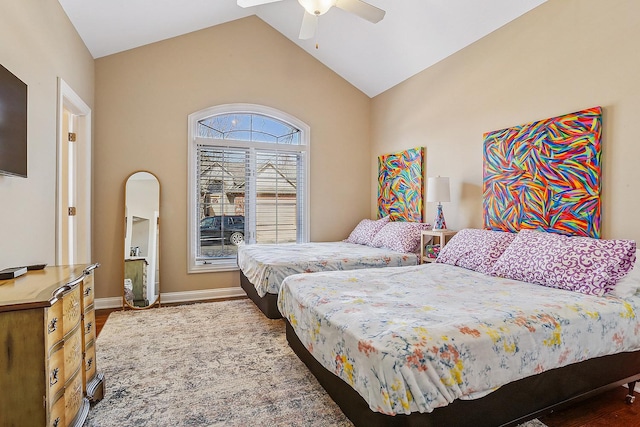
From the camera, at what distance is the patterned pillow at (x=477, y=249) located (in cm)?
285

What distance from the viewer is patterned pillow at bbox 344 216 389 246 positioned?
15.0ft

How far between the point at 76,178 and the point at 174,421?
291cm

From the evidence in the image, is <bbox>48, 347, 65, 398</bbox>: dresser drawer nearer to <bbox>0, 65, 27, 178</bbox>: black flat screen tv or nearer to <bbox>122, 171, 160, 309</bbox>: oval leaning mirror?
<bbox>0, 65, 27, 178</bbox>: black flat screen tv

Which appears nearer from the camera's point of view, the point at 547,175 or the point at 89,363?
the point at 89,363

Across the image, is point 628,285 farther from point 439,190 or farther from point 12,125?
point 12,125

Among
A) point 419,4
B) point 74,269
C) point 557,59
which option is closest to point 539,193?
point 557,59

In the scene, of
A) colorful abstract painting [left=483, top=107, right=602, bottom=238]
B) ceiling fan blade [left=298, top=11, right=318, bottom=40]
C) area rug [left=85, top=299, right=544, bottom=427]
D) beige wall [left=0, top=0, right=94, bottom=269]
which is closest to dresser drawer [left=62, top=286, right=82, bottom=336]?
beige wall [left=0, top=0, right=94, bottom=269]

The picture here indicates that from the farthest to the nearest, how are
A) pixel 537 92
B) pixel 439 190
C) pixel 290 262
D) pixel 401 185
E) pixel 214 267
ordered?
pixel 401 185, pixel 214 267, pixel 439 190, pixel 290 262, pixel 537 92

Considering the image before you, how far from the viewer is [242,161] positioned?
4.68m

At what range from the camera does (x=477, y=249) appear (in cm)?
296

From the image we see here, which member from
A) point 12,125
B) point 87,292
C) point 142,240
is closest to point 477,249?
point 87,292

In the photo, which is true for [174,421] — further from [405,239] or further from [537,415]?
[405,239]

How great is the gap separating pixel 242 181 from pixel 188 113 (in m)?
1.06

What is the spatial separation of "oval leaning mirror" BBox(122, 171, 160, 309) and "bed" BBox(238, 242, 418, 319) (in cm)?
102
